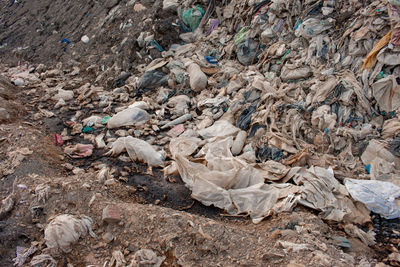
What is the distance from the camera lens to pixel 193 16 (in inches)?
210

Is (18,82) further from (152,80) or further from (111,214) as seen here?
(111,214)

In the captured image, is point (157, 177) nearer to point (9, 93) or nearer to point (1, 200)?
point (1, 200)

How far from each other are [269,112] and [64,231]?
2.48 m

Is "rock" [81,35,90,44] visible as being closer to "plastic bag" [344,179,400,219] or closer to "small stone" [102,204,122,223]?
"small stone" [102,204,122,223]

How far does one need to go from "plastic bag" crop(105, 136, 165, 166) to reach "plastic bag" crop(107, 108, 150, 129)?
599mm

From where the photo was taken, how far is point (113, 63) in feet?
17.6

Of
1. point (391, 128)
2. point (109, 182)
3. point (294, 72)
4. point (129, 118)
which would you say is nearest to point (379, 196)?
point (391, 128)

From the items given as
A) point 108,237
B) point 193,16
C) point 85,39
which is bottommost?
point 108,237

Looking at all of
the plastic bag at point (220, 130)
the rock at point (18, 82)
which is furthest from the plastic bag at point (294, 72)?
the rock at point (18, 82)

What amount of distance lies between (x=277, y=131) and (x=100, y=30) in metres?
4.76

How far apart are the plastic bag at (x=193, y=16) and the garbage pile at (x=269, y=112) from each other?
0.45 m

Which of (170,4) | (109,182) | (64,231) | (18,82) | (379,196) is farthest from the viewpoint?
(170,4)

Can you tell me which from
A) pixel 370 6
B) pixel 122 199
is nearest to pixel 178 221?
pixel 122 199

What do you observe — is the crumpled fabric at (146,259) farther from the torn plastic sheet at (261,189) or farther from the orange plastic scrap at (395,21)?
the orange plastic scrap at (395,21)
